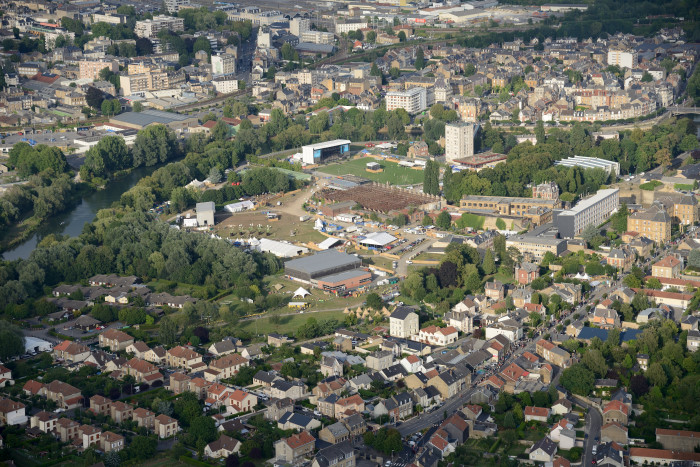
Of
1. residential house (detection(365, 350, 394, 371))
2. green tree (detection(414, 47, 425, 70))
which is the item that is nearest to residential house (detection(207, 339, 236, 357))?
residential house (detection(365, 350, 394, 371))

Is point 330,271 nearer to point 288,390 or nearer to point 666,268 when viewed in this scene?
point 288,390

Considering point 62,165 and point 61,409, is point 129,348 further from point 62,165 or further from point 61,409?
point 62,165

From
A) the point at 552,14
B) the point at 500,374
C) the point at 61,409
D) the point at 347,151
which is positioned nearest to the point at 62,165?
the point at 347,151

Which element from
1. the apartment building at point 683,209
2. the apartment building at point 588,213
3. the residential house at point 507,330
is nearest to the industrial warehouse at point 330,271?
the residential house at point 507,330

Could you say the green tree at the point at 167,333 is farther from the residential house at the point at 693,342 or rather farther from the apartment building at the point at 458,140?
the apartment building at the point at 458,140

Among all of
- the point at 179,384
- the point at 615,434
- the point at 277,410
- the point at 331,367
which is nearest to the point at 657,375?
the point at 615,434

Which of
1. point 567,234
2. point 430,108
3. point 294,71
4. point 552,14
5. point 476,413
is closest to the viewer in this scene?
point 476,413
